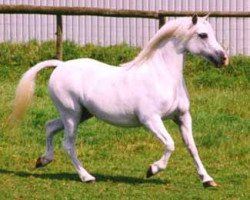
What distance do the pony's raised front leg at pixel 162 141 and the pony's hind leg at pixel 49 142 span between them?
1.21 metres

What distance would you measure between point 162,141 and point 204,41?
0.96 meters

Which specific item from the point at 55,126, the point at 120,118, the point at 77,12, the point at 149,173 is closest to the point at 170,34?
the point at 120,118

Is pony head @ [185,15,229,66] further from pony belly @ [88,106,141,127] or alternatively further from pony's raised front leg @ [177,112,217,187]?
pony belly @ [88,106,141,127]

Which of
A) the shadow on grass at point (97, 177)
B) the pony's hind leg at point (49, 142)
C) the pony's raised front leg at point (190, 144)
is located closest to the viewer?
the pony's raised front leg at point (190, 144)

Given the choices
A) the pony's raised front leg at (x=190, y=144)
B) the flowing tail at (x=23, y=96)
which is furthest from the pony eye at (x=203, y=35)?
the flowing tail at (x=23, y=96)

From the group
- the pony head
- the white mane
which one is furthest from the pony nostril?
the white mane

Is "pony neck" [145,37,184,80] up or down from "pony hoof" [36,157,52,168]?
up

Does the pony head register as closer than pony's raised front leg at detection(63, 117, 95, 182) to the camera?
Yes

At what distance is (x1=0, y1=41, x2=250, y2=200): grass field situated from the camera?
10.5 meters

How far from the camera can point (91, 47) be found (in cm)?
2058

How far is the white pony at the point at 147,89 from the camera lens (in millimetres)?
10516

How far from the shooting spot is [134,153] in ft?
42.3

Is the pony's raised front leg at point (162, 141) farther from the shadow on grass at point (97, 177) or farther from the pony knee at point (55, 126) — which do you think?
the pony knee at point (55, 126)

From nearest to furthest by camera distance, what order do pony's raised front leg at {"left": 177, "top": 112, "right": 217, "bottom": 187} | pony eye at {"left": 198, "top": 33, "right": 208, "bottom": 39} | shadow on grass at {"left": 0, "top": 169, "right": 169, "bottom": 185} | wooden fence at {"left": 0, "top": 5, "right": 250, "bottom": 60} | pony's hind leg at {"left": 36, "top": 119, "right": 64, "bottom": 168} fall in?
1. pony eye at {"left": 198, "top": 33, "right": 208, "bottom": 39}
2. pony's raised front leg at {"left": 177, "top": 112, "right": 217, "bottom": 187}
3. shadow on grass at {"left": 0, "top": 169, "right": 169, "bottom": 185}
4. pony's hind leg at {"left": 36, "top": 119, "right": 64, "bottom": 168}
5. wooden fence at {"left": 0, "top": 5, "right": 250, "bottom": 60}
